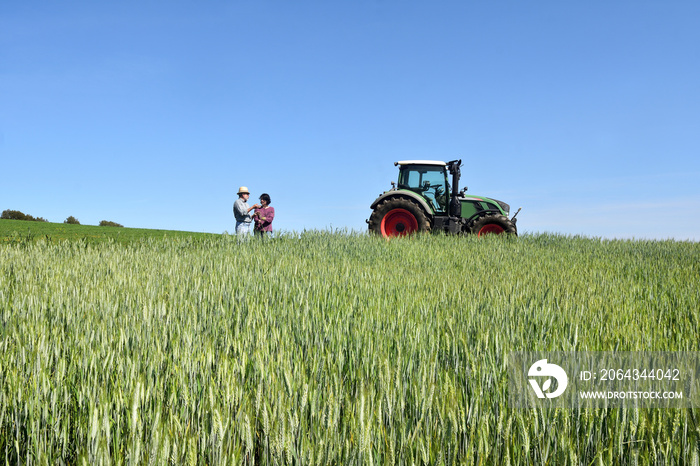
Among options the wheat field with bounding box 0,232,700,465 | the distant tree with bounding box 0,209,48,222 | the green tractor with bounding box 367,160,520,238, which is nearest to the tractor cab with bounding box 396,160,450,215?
the green tractor with bounding box 367,160,520,238

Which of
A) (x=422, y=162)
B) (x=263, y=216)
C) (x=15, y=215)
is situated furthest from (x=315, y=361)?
(x=15, y=215)

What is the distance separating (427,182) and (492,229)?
222 centimetres

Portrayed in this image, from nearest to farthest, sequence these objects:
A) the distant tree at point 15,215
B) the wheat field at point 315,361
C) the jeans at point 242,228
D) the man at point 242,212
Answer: the wheat field at point 315,361 < the man at point 242,212 < the jeans at point 242,228 < the distant tree at point 15,215

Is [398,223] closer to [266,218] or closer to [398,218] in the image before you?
[398,218]

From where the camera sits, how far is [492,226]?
466 inches

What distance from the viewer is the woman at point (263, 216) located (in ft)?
34.1

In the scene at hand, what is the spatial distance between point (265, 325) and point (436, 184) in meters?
9.75

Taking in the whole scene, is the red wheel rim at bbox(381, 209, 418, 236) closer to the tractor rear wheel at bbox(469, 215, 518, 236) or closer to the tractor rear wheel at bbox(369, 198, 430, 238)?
the tractor rear wheel at bbox(369, 198, 430, 238)

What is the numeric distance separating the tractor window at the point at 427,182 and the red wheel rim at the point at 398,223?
0.81m

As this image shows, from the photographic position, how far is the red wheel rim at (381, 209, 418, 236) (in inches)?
462

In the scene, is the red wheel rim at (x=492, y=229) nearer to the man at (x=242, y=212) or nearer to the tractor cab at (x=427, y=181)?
the tractor cab at (x=427, y=181)

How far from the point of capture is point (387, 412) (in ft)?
5.60

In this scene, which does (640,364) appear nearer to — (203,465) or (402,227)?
(203,465)

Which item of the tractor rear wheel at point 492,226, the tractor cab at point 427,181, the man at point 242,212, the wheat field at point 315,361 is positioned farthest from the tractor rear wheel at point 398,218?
the wheat field at point 315,361
